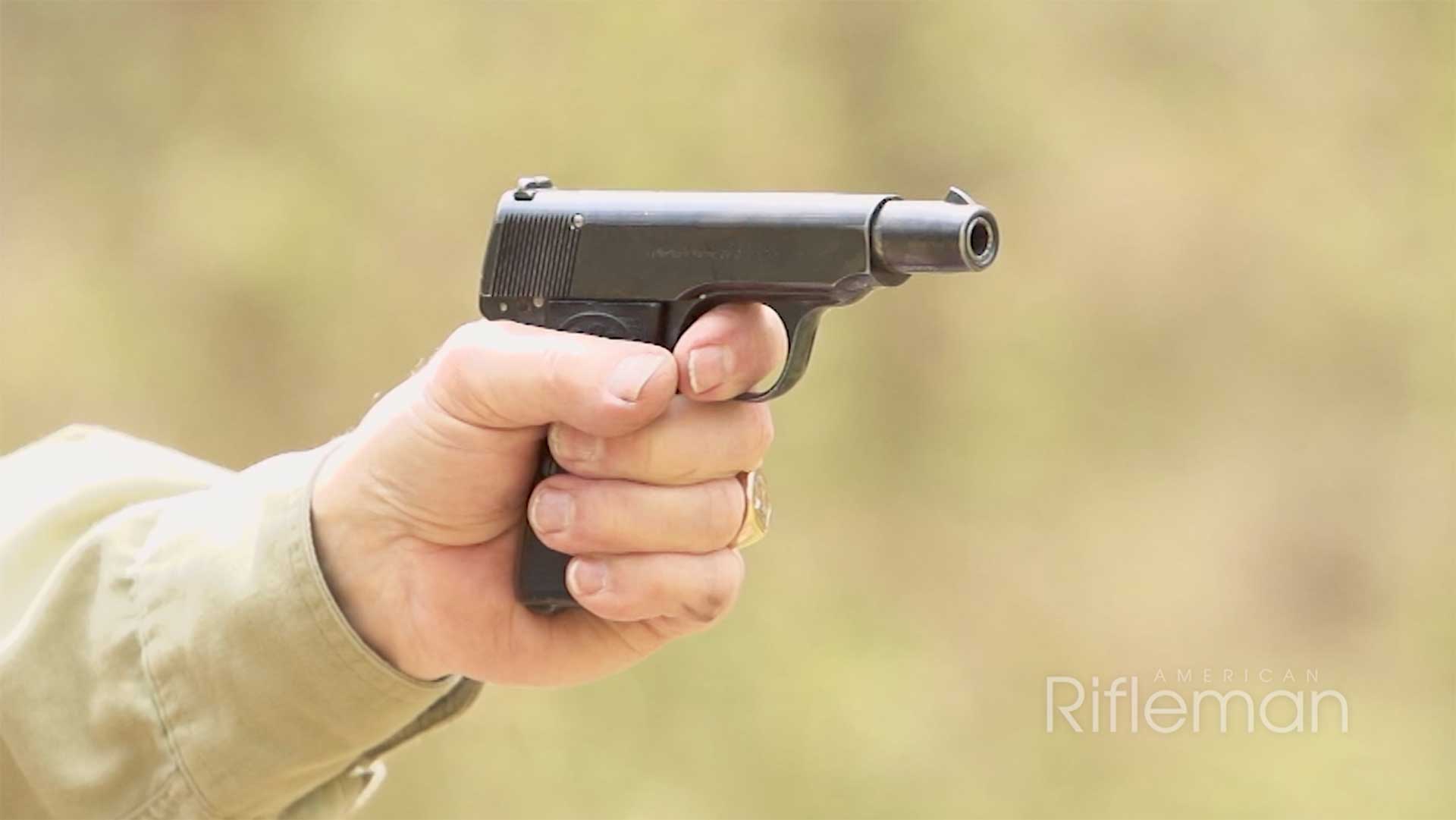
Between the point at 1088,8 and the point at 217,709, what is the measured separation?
1.49m

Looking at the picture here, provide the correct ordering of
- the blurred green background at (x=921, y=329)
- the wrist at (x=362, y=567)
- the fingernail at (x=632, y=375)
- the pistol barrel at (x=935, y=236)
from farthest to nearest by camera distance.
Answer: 1. the blurred green background at (x=921, y=329)
2. the wrist at (x=362, y=567)
3. the fingernail at (x=632, y=375)
4. the pistol barrel at (x=935, y=236)

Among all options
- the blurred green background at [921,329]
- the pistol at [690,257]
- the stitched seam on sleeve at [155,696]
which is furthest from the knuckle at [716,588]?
the blurred green background at [921,329]

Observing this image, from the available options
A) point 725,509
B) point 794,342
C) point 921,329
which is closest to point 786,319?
point 794,342

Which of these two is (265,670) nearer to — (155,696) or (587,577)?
(155,696)

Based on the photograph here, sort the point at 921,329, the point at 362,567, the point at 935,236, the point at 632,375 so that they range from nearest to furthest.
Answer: the point at 935,236 → the point at 632,375 → the point at 362,567 → the point at 921,329

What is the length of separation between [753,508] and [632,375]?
0.52 feet

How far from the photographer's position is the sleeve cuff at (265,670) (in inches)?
45.3

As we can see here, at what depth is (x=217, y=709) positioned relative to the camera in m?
1.16

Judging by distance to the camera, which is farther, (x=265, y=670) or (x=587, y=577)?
(x=265, y=670)

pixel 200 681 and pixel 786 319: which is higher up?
pixel 786 319

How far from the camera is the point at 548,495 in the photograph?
1.05 metres

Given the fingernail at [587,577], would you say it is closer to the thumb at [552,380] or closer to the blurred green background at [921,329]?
the thumb at [552,380]

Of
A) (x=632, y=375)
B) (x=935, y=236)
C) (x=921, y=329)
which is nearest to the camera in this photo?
(x=935, y=236)

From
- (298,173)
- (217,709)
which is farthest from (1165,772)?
(298,173)
